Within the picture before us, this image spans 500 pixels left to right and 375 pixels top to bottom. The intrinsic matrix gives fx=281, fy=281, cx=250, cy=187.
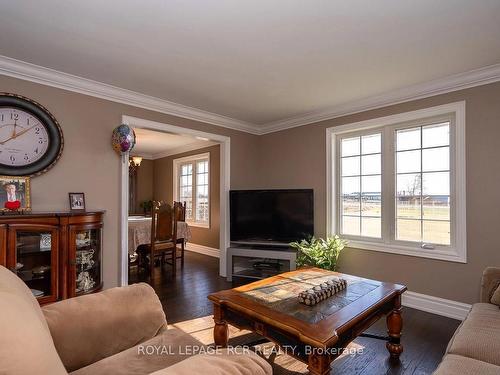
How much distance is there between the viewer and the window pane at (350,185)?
3.74 meters

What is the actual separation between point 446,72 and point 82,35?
3247 millimetres

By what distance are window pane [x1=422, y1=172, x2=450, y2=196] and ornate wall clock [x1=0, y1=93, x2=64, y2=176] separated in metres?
3.91

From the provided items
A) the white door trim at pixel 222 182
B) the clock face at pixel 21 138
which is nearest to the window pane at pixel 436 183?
the white door trim at pixel 222 182

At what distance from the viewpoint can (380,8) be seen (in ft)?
5.99

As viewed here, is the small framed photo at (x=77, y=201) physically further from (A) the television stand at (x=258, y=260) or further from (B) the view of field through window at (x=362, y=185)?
(B) the view of field through window at (x=362, y=185)

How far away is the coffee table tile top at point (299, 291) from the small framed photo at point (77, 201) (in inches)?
75.8

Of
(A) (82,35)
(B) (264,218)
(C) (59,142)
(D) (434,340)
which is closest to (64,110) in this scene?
(C) (59,142)

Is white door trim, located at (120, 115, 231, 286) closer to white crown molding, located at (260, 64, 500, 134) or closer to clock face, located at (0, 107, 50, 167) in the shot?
clock face, located at (0, 107, 50, 167)

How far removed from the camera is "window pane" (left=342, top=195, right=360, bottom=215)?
3736 millimetres

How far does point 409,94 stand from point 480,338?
8.31 ft

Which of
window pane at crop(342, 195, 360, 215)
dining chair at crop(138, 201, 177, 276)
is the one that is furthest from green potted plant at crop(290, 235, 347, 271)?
dining chair at crop(138, 201, 177, 276)

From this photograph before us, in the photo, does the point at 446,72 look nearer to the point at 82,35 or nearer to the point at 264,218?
the point at 264,218

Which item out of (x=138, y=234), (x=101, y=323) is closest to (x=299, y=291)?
(x=101, y=323)

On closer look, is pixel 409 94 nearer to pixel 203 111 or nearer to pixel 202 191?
pixel 203 111
